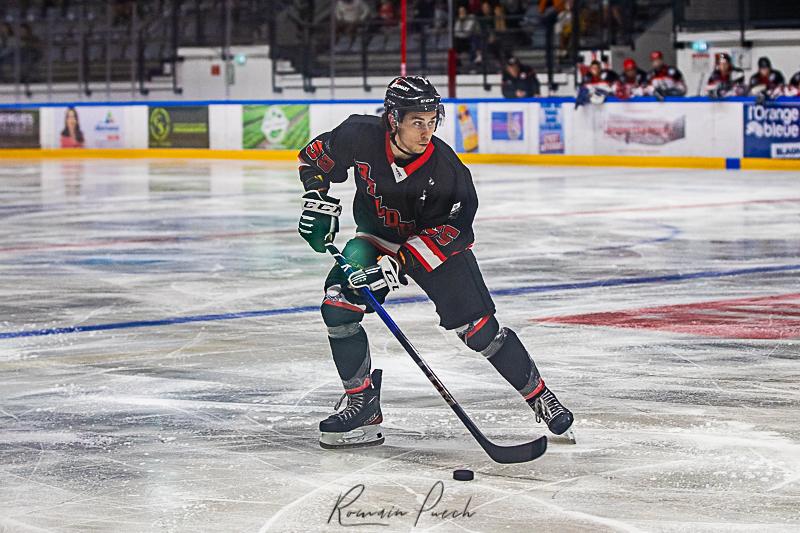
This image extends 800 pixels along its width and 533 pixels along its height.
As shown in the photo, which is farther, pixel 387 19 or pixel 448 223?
pixel 387 19

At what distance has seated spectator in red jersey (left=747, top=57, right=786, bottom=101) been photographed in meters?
20.0

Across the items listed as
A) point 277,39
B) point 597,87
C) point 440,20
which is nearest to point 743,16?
point 597,87

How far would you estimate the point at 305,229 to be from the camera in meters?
4.91

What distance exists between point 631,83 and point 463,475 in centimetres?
1793

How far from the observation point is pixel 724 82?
2059 centimetres

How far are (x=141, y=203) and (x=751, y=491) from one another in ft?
41.5

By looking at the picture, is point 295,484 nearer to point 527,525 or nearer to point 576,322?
point 527,525

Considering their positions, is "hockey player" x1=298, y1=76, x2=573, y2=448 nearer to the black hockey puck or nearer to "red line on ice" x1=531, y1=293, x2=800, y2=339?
the black hockey puck

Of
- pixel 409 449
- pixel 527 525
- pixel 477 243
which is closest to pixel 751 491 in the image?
pixel 527 525

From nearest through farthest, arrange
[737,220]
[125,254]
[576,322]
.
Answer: [576,322], [125,254], [737,220]

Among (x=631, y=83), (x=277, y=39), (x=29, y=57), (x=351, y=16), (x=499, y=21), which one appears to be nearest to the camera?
(x=631, y=83)

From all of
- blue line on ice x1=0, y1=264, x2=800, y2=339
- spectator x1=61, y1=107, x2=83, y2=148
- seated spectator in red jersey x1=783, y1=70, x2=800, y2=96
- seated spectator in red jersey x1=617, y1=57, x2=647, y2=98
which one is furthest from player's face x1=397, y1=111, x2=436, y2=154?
spectator x1=61, y1=107, x2=83, y2=148

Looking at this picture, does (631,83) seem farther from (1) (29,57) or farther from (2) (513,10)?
(1) (29,57)

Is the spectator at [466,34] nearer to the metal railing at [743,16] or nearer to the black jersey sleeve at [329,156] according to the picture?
the metal railing at [743,16]
